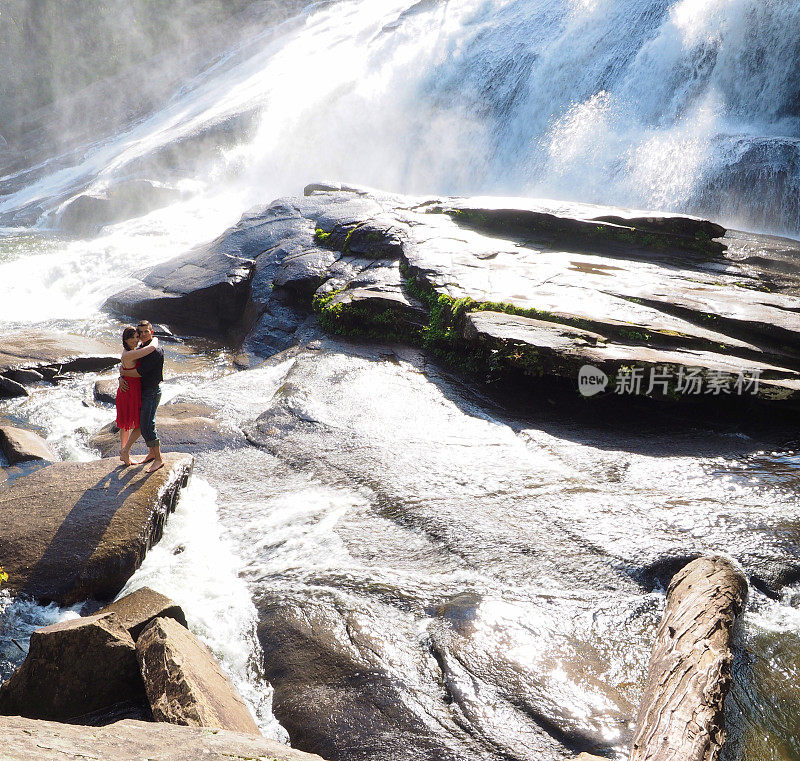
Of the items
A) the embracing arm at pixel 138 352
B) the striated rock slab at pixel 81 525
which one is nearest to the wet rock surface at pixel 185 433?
the striated rock slab at pixel 81 525

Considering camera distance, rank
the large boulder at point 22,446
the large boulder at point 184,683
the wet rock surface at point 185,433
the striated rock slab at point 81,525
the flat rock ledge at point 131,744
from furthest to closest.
→ the wet rock surface at point 185,433 < the large boulder at point 22,446 < the striated rock slab at point 81,525 < the large boulder at point 184,683 < the flat rock ledge at point 131,744

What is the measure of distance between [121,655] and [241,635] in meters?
0.82

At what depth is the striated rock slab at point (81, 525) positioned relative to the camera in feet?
14.3

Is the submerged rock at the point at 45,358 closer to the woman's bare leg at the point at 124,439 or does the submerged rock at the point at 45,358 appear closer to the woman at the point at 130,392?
the woman's bare leg at the point at 124,439

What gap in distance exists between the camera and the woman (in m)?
5.37

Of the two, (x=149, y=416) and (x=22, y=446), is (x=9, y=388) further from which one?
(x=149, y=416)

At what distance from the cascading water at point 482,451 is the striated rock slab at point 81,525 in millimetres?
196

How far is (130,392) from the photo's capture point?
5.58 metres

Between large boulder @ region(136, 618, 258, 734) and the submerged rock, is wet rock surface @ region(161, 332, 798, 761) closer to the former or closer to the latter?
large boulder @ region(136, 618, 258, 734)

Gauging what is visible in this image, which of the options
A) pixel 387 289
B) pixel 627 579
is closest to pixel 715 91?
pixel 387 289

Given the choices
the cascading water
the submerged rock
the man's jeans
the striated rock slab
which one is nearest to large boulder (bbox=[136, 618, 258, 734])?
the cascading water

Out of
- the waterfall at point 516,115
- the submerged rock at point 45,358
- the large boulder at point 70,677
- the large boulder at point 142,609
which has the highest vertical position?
the waterfall at point 516,115

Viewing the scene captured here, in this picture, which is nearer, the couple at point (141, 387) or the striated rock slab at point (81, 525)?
the striated rock slab at point (81, 525)

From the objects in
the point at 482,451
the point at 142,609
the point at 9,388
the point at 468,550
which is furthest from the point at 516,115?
the point at 142,609
